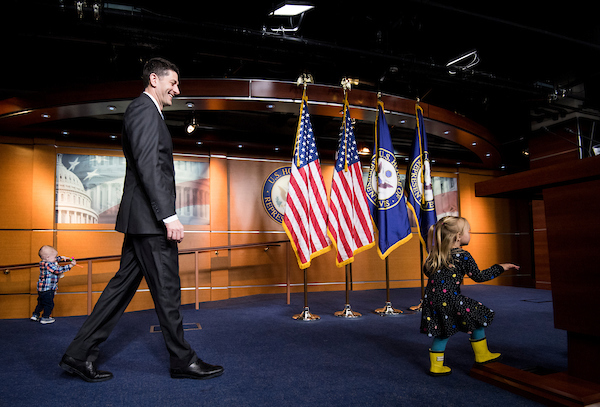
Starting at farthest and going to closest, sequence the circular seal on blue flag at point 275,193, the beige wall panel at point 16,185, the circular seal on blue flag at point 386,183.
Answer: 1. the circular seal on blue flag at point 275,193
2. the beige wall panel at point 16,185
3. the circular seal on blue flag at point 386,183

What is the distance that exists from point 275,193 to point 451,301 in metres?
5.47

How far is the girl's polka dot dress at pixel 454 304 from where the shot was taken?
216 centimetres

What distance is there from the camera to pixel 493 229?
926cm

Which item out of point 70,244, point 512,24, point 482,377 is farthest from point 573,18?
point 70,244

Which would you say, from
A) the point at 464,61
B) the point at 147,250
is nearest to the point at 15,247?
the point at 147,250

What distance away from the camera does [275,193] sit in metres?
7.45

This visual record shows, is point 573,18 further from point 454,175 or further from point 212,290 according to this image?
point 212,290

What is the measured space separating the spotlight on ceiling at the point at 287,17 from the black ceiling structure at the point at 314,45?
1.7 inches

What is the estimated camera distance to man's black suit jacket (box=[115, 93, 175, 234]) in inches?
80.4

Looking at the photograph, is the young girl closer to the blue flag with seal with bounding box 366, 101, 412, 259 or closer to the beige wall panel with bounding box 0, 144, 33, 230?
the blue flag with seal with bounding box 366, 101, 412, 259

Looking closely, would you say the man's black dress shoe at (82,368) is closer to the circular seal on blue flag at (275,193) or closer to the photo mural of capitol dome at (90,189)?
Result: the photo mural of capitol dome at (90,189)

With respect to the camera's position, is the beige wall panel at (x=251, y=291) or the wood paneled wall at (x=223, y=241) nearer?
the wood paneled wall at (x=223, y=241)

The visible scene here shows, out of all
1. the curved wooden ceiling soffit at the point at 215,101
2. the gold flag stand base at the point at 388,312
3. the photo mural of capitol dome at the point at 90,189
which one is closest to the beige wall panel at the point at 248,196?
the photo mural of capitol dome at the point at 90,189

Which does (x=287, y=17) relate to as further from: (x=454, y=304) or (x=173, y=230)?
(x=454, y=304)
